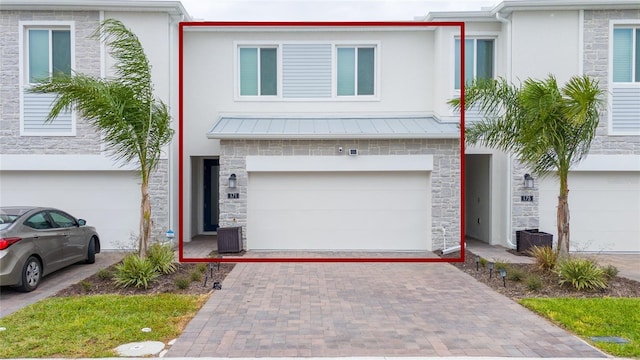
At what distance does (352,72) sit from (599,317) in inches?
362

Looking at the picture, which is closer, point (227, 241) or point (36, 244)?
point (36, 244)

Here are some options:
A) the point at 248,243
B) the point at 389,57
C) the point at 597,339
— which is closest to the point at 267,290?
the point at 248,243

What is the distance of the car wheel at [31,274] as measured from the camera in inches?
292

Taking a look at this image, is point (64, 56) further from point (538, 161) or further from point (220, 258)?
point (538, 161)

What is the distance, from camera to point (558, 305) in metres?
6.65

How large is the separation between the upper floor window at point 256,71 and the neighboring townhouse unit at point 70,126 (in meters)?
2.13

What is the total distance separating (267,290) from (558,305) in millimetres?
4825

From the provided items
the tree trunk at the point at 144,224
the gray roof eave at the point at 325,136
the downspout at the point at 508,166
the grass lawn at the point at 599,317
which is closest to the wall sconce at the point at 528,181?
the downspout at the point at 508,166

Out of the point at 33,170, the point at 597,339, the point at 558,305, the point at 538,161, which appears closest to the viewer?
the point at 597,339

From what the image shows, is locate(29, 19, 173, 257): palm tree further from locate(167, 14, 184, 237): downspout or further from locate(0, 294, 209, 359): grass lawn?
locate(167, 14, 184, 237): downspout

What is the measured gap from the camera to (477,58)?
12500mm

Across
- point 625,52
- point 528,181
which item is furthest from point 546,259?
point 625,52

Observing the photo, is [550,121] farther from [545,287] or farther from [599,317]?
[599,317]

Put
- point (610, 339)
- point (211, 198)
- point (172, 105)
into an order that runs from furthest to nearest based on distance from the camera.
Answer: point (211, 198), point (172, 105), point (610, 339)
